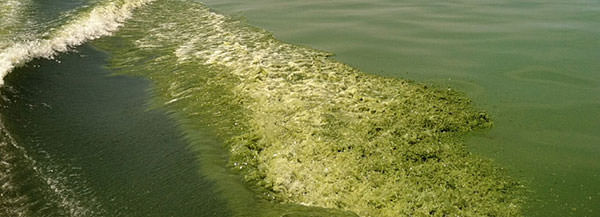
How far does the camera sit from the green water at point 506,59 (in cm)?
427

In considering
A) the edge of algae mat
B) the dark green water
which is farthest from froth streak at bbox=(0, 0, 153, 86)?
the edge of algae mat

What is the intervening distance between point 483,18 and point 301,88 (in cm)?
595

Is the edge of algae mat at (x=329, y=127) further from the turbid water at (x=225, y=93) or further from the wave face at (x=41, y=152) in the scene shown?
the wave face at (x=41, y=152)

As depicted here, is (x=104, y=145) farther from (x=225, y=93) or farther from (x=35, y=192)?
(x=225, y=93)

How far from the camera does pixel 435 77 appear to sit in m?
6.62

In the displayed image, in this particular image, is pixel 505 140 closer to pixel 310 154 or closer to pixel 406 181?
pixel 406 181

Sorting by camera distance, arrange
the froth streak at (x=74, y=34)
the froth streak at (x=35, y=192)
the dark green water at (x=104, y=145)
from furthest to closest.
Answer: the froth streak at (x=74, y=34) < the dark green water at (x=104, y=145) < the froth streak at (x=35, y=192)

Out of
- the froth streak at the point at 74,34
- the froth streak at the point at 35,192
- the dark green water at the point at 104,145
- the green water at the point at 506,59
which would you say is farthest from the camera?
the froth streak at the point at 74,34

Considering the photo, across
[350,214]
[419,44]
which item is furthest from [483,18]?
[350,214]

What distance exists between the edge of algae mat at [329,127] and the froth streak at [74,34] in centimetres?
130

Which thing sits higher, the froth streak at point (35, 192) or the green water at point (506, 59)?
the green water at point (506, 59)

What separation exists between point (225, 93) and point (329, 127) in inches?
82.8

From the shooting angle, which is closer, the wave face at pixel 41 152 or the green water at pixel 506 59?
the wave face at pixel 41 152

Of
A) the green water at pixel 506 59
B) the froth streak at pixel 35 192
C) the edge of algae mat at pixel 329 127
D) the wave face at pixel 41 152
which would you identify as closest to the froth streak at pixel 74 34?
the wave face at pixel 41 152
